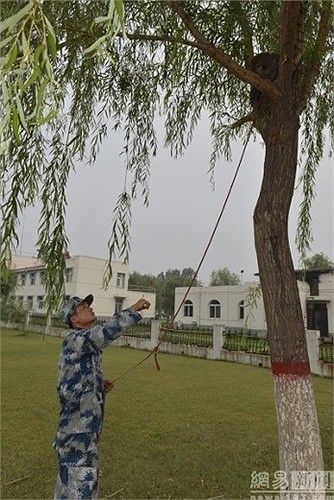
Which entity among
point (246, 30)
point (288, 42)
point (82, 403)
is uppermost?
point (246, 30)

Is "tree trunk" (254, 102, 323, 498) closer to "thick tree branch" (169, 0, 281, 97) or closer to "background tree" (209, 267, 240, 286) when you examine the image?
"thick tree branch" (169, 0, 281, 97)

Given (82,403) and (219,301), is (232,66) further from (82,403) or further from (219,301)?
(219,301)

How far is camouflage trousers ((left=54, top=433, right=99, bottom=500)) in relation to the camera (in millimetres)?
1821

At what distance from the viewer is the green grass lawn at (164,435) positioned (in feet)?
9.35

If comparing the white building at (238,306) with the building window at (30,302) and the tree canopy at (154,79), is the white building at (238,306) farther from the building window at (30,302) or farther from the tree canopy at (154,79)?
the tree canopy at (154,79)

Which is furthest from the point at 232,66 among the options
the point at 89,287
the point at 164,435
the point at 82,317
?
the point at 89,287

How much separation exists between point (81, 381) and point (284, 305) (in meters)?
1.02

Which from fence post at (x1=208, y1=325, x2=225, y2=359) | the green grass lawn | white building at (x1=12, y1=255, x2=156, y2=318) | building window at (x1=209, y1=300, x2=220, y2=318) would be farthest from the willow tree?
white building at (x1=12, y1=255, x2=156, y2=318)

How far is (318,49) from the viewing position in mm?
2230

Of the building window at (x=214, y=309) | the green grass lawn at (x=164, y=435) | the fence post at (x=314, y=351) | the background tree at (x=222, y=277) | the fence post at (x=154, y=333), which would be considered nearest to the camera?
the green grass lawn at (x=164, y=435)

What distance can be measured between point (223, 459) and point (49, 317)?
221cm

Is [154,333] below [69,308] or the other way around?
below

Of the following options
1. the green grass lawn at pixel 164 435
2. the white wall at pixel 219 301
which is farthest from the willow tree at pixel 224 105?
the white wall at pixel 219 301

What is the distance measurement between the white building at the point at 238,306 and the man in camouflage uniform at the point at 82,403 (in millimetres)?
12960
